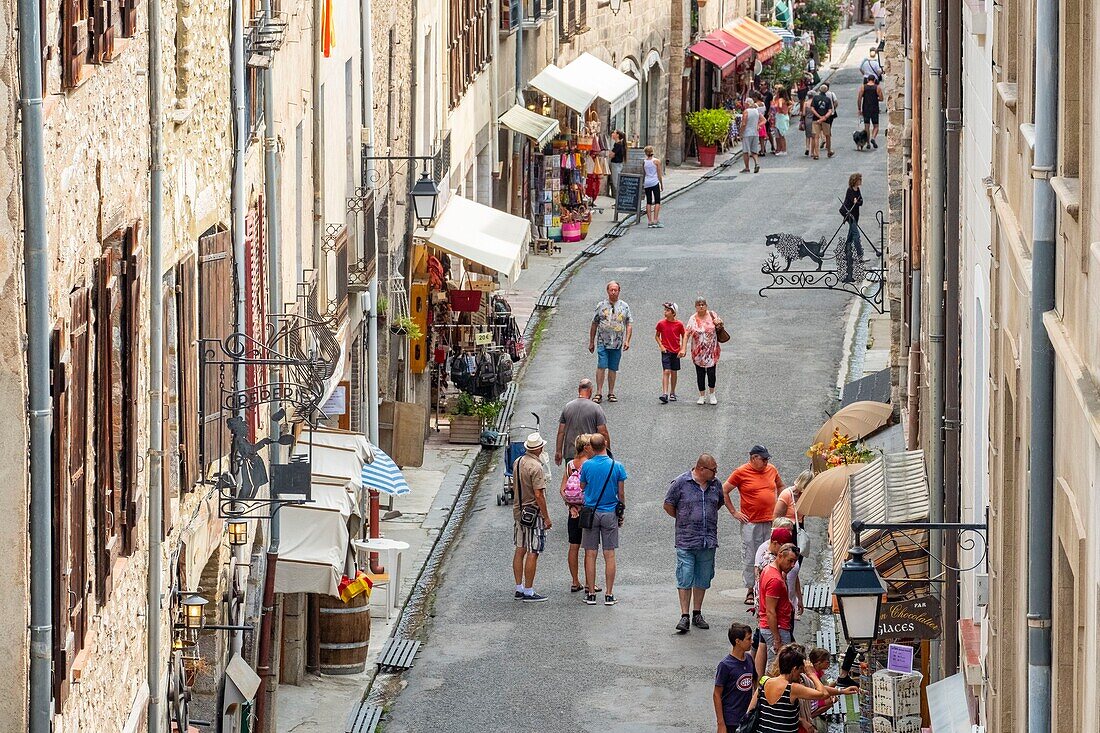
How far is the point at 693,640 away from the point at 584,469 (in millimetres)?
1804

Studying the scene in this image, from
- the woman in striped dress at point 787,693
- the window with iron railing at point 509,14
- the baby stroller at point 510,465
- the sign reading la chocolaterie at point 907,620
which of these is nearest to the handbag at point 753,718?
the woman in striped dress at point 787,693

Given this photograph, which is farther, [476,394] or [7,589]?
[476,394]

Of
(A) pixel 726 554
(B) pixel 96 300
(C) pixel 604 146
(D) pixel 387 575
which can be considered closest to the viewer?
(B) pixel 96 300

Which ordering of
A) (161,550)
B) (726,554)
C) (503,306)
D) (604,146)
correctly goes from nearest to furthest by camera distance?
(161,550), (726,554), (503,306), (604,146)

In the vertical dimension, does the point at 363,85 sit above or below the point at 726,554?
above

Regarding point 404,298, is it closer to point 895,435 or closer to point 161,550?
point 895,435

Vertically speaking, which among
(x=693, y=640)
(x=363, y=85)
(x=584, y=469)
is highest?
(x=363, y=85)

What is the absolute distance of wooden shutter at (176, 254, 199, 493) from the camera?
509 inches

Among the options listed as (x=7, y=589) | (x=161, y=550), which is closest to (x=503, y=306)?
(x=161, y=550)

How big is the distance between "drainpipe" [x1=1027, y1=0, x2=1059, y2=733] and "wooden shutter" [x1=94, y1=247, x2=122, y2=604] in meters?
4.36

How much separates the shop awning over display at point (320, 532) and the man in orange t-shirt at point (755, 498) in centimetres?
353

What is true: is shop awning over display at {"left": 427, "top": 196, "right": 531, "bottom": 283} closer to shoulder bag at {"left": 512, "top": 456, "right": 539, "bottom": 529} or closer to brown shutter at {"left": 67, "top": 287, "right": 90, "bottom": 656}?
shoulder bag at {"left": 512, "top": 456, "right": 539, "bottom": 529}

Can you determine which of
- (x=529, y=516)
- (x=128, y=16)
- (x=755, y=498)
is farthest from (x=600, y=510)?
(x=128, y=16)

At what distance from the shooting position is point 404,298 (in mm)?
25203
